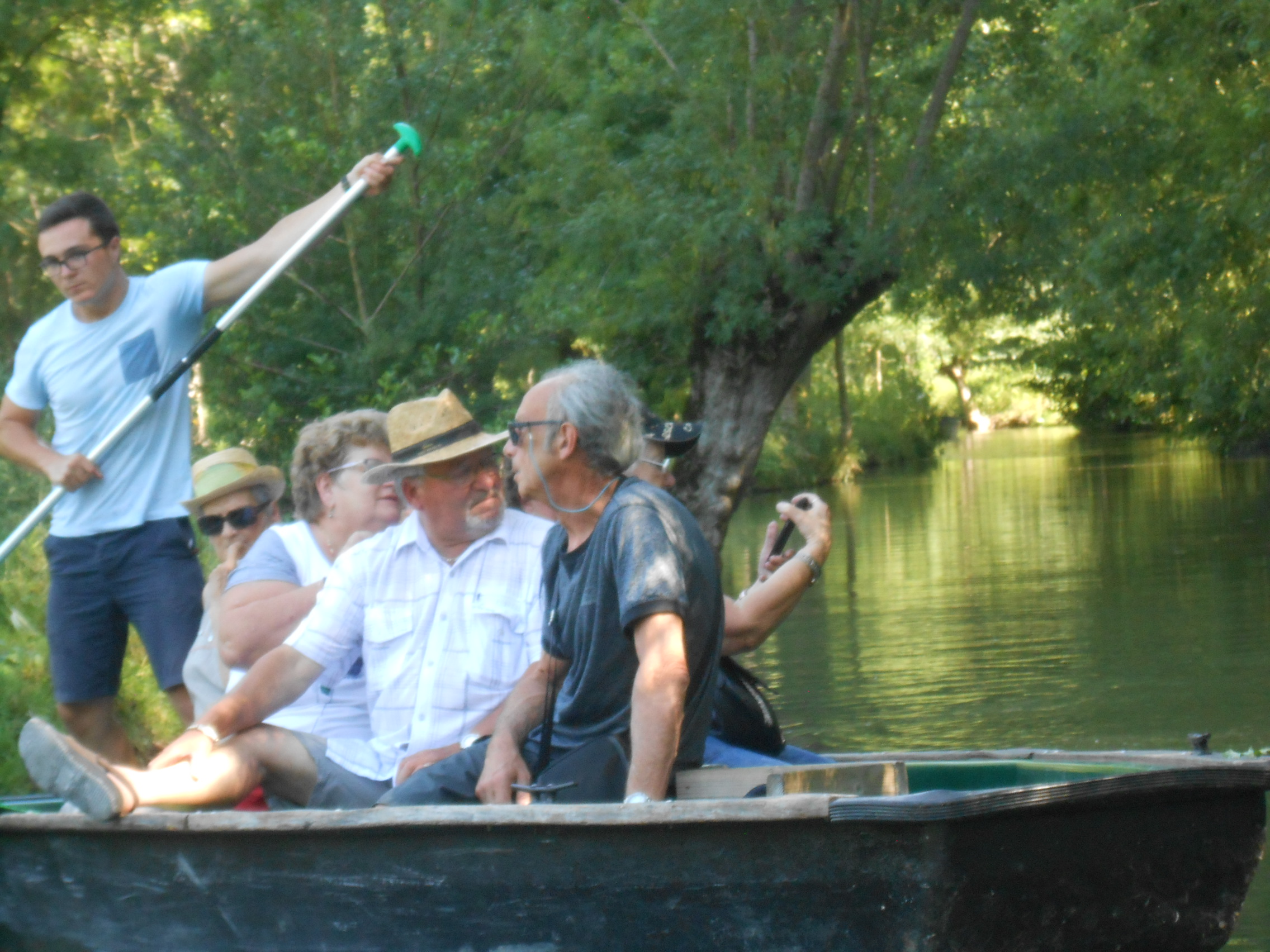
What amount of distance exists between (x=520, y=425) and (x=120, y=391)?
5.99 ft

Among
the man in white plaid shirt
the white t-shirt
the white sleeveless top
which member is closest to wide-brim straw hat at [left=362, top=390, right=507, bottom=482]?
the man in white plaid shirt

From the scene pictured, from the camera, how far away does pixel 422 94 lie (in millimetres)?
11773

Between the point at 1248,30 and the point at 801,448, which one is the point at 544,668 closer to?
the point at 1248,30

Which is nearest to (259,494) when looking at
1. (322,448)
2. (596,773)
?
(322,448)

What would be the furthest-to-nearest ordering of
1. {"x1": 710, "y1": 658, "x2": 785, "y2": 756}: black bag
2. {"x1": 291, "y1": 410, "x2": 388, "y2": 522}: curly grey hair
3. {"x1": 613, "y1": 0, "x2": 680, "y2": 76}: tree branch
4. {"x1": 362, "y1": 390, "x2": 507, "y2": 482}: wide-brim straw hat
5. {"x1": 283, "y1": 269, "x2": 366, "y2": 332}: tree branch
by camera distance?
{"x1": 613, "y1": 0, "x2": 680, "y2": 76}: tree branch, {"x1": 283, "y1": 269, "x2": 366, "y2": 332}: tree branch, {"x1": 291, "y1": 410, "x2": 388, "y2": 522}: curly grey hair, {"x1": 710, "y1": 658, "x2": 785, "y2": 756}: black bag, {"x1": 362, "y1": 390, "x2": 507, "y2": 482}: wide-brim straw hat

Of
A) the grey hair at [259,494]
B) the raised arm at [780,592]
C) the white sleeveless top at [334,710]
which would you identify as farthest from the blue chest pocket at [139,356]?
the raised arm at [780,592]

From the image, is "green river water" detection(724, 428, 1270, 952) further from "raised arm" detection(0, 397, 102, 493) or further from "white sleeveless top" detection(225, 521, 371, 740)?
"raised arm" detection(0, 397, 102, 493)

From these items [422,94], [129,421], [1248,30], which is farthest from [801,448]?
[129,421]

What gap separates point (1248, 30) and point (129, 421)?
12114 mm

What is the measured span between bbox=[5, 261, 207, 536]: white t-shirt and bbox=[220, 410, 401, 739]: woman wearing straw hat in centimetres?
43

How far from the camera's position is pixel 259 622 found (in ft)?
15.4

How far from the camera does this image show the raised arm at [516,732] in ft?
13.2

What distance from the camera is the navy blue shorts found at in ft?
17.0

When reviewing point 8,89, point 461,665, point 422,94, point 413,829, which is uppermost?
point 8,89
